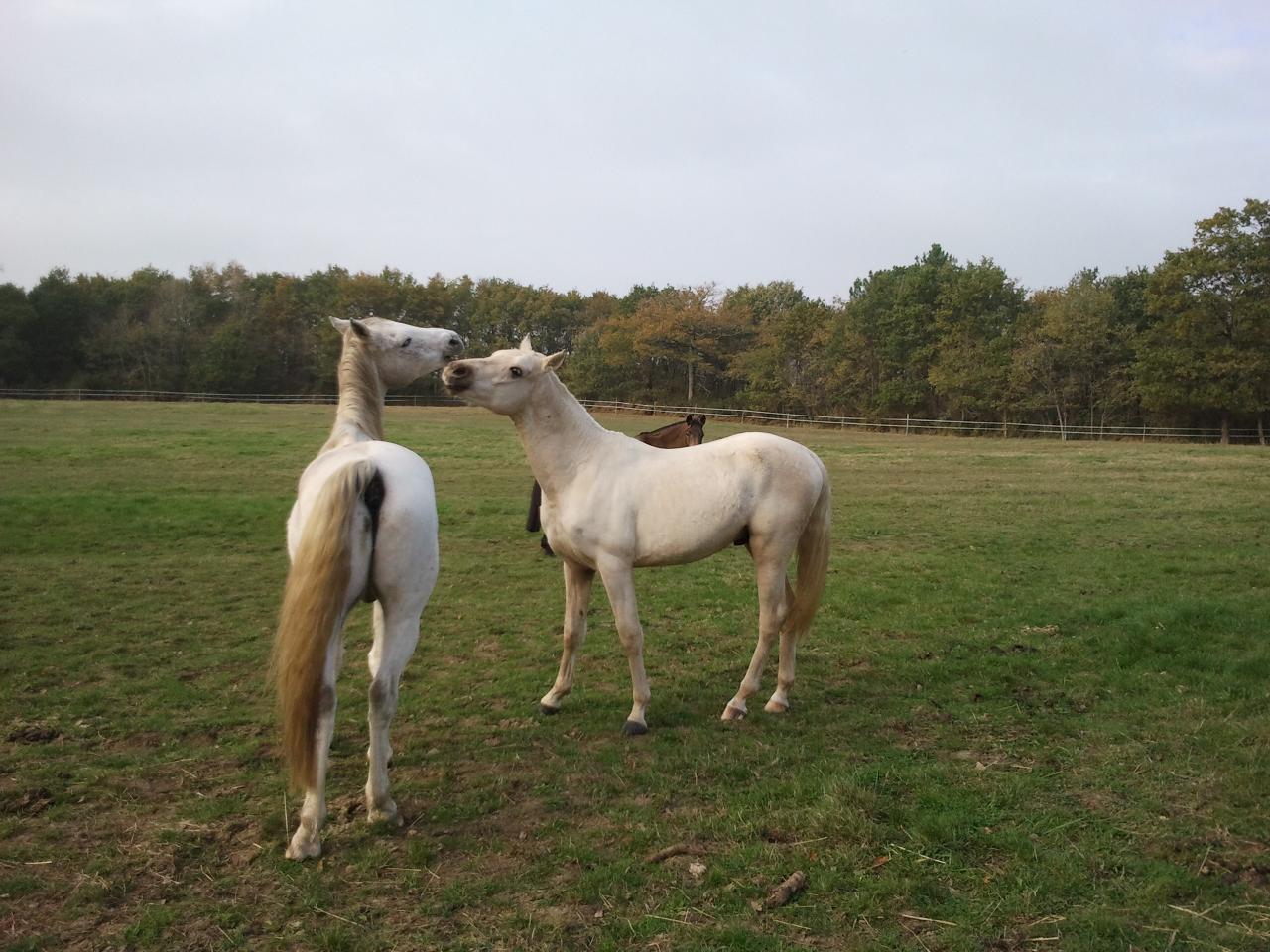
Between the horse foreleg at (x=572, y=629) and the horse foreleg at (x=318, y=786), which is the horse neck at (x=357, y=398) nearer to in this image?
the horse foreleg at (x=318, y=786)

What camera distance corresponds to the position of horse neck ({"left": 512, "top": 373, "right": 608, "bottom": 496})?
4.85 meters

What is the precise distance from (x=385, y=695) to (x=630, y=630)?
5.22 ft

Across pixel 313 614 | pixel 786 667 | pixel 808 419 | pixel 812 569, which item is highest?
pixel 808 419

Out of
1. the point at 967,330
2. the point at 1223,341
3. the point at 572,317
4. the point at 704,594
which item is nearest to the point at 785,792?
the point at 704,594

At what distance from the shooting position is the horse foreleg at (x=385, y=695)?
3484 mm

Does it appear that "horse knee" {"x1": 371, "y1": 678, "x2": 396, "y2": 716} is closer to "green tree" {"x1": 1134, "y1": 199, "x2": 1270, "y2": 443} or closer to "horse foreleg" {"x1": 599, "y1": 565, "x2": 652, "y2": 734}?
"horse foreleg" {"x1": 599, "y1": 565, "x2": 652, "y2": 734}

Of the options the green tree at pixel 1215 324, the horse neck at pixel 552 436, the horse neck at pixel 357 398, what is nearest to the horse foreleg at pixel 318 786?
the horse neck at pixel 357 398

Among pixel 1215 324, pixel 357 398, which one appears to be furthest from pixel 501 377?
pixel 1215 324

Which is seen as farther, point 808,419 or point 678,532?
point 808,419

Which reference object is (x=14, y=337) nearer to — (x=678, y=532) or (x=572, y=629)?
(x=572, y=629)

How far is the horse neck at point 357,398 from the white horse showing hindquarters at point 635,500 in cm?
42

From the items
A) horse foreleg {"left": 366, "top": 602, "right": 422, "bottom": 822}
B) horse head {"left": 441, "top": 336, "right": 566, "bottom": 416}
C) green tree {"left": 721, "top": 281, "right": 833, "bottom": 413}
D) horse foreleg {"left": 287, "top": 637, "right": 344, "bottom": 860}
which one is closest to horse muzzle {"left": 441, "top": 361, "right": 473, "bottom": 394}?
horse head {"left": 441, "top": 336, "right": 566, "bottom": 416}

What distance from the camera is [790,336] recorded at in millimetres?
49844

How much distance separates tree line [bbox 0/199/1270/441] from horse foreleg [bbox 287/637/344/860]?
1606 inches
